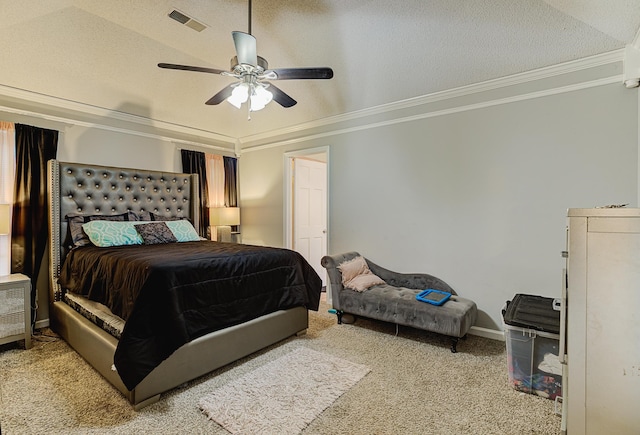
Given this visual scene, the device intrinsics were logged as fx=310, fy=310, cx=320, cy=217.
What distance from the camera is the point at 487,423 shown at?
1807 mm

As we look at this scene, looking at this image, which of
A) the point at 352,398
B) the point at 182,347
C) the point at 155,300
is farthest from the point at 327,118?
the point at 352,398

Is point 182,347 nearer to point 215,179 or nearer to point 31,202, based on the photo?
point 31,202

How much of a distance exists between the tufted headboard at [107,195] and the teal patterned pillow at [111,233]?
1.06 feet

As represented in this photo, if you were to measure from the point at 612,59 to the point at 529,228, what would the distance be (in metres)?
1.48

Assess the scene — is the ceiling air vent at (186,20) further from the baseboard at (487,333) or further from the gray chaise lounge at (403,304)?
the baseboard at (487,333)

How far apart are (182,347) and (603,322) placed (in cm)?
226

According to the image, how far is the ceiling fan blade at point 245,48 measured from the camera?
191 centimetres

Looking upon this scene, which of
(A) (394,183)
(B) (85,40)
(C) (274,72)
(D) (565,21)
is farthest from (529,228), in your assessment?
(B) (85,40)

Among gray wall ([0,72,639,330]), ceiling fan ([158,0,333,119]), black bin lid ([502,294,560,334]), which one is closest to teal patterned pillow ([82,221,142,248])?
gray wall ([0,72,639,330])

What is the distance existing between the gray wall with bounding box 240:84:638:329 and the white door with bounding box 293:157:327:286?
82cm

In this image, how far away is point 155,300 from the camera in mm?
1985

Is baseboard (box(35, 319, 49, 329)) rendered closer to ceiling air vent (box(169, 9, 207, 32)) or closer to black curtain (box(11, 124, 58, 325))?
black curtain (box(11, 124, 58, 325))

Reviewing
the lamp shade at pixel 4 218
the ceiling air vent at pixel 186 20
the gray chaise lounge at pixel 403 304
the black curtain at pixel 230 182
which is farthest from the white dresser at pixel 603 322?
the black curtain at pixel 230 182

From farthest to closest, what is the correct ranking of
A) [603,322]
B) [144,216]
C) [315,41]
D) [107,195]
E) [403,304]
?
[144,216], [107,195], [403,304], [315,41], [603,322]
